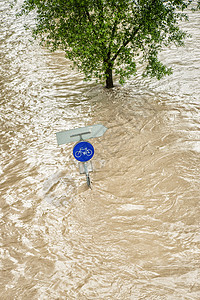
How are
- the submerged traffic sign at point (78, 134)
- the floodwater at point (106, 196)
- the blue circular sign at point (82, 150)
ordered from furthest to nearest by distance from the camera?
1. the blue circular sign at point (82, 150)
2. the submerged traffic sign at point (78, 134)
3. the floodwater at point (106, 196)

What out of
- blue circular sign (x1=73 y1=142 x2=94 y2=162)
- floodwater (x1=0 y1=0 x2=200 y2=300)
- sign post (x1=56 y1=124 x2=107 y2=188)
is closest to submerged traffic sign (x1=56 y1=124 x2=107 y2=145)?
sign post (x1=56 y1=124 x2=107 y2=188)

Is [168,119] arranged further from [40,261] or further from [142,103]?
[40,261]

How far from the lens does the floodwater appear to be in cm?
444

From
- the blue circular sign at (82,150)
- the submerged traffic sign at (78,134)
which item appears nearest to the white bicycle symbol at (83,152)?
the blue circular sign at (82,150)

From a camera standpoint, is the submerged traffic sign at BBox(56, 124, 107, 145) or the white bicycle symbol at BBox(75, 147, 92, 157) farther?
the white bicycle symbol at BBox(75, 147, 92, 157)

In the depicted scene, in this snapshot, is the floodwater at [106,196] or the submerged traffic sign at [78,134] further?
the submerged traffic sign at [78,134]

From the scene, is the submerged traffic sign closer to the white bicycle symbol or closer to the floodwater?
the white bicycle symbol

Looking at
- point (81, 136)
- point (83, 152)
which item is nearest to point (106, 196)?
point (83, 152)

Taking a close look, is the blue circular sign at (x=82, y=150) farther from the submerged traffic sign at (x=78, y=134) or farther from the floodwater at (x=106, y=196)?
the floodwater at (x=106, y=196)

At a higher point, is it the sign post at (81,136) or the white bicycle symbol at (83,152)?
the sign post at (81,136)

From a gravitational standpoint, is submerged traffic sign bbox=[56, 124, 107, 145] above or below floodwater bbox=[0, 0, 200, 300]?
above

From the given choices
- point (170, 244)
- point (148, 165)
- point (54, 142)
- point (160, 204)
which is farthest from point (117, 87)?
point (170, 244)

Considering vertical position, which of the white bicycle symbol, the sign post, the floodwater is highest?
the sign post

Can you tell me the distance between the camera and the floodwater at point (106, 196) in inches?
175
